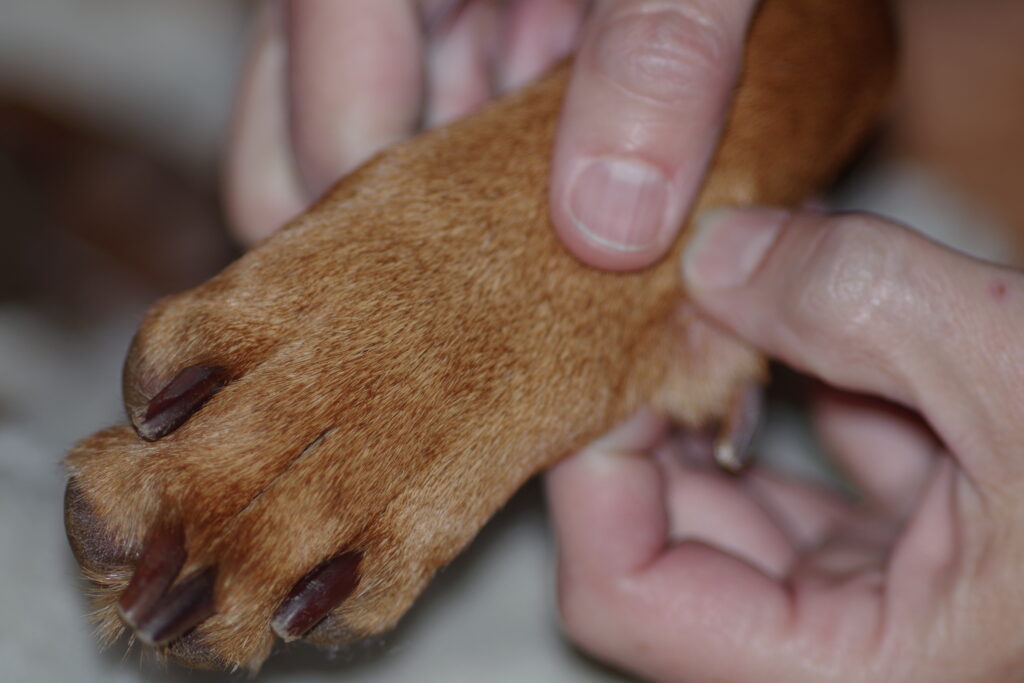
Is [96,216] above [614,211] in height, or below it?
below

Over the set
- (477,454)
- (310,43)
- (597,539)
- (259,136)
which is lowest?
(597,539)

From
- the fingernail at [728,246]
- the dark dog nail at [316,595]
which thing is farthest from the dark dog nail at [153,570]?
the fingernail at [728,246]

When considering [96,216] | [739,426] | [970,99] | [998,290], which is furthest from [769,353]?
[96,216]

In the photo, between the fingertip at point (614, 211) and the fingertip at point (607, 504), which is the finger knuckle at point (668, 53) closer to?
the fingertip at point (614, 211)

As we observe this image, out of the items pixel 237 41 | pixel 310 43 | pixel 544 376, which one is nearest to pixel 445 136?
pixel 544 376

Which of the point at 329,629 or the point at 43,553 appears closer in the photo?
the point at 329,629

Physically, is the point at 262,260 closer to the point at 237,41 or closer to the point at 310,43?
the point at 310,43

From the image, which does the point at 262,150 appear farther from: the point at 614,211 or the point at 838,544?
the point at 838,544
